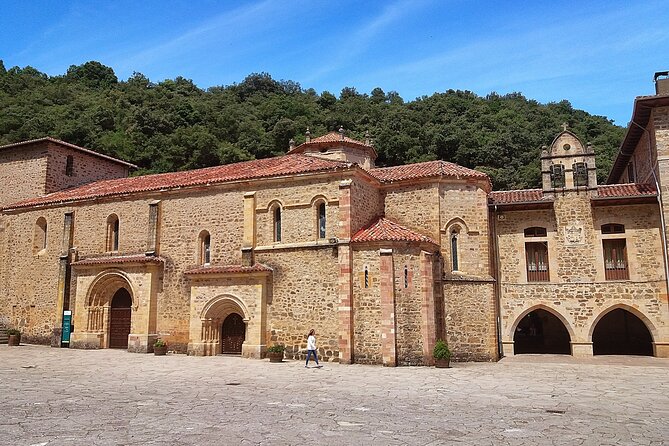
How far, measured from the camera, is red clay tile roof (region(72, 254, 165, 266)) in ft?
75.9

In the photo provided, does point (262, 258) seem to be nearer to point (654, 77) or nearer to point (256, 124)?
point (654, 77)

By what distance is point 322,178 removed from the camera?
20.9m

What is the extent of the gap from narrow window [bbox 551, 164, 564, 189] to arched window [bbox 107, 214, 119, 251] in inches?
803

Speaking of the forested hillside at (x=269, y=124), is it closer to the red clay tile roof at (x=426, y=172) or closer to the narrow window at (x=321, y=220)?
the red clay tile roof at (x=426, y=172)

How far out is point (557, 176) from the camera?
2356 cm

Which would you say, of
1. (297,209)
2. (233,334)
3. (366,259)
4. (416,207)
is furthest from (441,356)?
(233,334)

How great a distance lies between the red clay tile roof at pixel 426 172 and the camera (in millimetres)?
21717

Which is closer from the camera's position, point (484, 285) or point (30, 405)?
point (30, 405)

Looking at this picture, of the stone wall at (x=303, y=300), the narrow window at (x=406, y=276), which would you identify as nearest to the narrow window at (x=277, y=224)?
the stone wall at (x=303, y=300)

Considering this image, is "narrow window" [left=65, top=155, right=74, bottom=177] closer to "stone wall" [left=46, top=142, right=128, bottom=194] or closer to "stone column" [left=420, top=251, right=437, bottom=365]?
"stone wall" [left=46, top=142, right=128, bottom=194]

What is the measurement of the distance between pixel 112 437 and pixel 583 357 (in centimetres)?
1955

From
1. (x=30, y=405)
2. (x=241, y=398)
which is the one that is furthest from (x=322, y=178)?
(x=30, y=405)

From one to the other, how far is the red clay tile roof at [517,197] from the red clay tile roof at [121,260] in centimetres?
1515

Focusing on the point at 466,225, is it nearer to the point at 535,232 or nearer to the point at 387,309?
the point at 535,232
